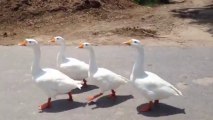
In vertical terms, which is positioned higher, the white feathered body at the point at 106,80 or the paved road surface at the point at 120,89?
the white feathered body at the point at 106,80

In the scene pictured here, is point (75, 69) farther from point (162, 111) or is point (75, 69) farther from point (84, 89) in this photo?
point (162, 111)

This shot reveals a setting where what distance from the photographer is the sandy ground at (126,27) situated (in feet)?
34.0

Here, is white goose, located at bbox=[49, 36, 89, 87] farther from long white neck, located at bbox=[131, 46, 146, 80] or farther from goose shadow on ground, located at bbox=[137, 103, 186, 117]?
goose shadow on ground, located at bbox=[137, 103, 186, 117]

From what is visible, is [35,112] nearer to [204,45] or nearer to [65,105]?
[65,105]

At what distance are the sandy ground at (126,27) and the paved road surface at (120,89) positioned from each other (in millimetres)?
828

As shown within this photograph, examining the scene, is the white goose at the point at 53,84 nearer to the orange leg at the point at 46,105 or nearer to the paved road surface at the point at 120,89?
the orange leg at the point at 46,105

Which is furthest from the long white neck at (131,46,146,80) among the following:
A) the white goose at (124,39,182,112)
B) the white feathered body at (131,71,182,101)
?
the white feathered body at (131,71,182,101)

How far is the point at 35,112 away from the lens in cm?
643

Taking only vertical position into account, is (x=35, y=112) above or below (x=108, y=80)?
below

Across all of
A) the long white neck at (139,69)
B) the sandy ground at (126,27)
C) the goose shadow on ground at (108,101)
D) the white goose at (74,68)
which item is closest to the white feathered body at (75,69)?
the white goose at (74,68)

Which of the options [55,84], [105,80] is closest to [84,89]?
[105,80]

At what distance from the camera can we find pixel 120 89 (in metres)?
7.14

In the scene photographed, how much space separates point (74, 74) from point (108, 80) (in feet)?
2.65

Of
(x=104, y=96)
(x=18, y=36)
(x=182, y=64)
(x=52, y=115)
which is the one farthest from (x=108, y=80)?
(x=18, y=36)
